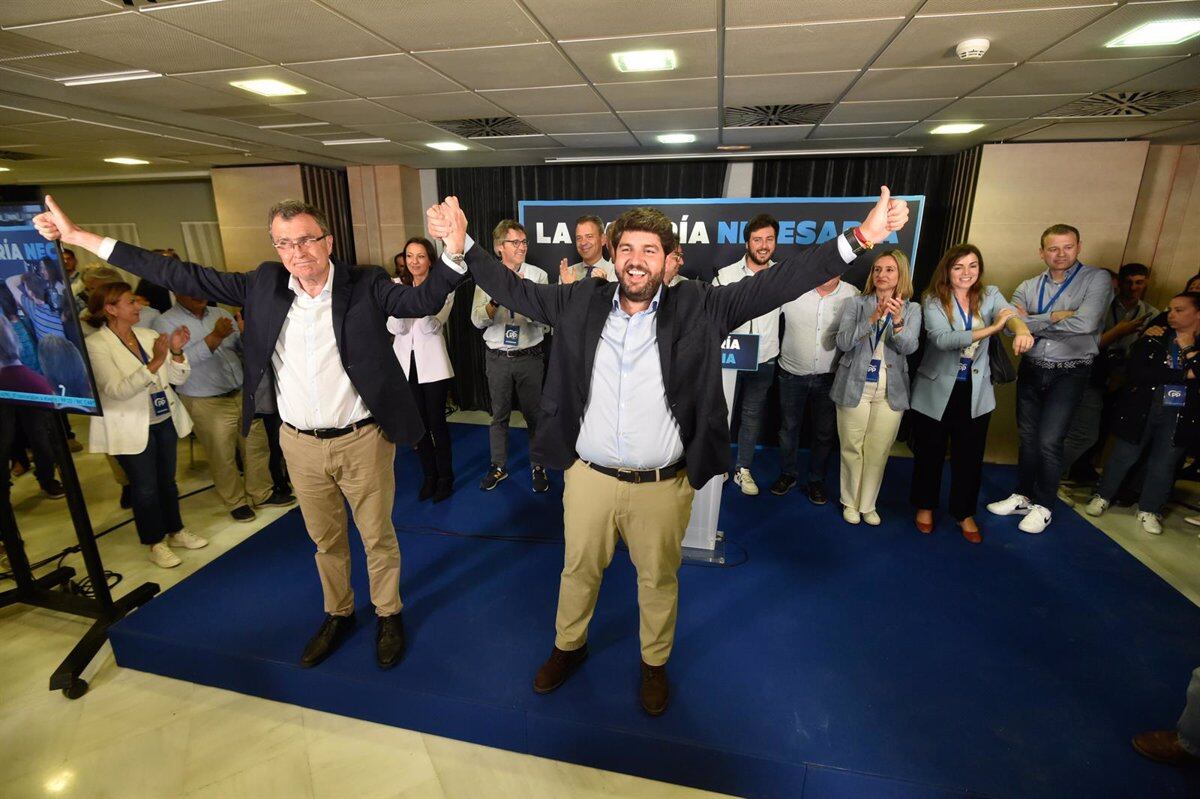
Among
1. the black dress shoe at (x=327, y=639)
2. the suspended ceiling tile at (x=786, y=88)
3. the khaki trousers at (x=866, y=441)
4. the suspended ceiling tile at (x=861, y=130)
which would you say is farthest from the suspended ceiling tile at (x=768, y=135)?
the black dress shoe at (x=327, y=639)

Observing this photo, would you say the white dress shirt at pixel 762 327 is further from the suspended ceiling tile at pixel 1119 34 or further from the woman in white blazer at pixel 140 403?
the woman in white blazer at pixel 140 403

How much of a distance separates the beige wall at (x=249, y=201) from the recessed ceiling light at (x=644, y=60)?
4760mm

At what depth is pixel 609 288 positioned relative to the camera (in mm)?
1926

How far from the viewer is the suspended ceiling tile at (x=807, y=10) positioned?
2.04m

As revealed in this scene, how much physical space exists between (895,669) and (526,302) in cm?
209

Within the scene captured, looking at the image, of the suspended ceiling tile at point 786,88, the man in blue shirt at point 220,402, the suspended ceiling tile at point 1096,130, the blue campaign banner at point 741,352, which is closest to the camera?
the blue campaign banner at point 741,352

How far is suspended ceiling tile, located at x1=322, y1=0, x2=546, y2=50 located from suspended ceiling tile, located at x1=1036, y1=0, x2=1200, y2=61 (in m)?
2.23

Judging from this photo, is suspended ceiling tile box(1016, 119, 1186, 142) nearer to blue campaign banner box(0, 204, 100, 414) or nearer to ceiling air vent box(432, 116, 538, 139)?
ceiling air vent box(432, 116, 538, 139)

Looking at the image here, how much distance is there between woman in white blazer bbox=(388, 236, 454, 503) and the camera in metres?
3.54

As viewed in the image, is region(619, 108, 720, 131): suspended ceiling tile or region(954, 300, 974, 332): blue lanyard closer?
region(954, 300, 974, 332): blue lanyard

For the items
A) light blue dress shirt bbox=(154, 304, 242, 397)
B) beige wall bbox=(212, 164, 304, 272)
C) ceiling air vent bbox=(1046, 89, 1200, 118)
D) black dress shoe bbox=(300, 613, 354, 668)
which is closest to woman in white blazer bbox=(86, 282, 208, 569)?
light blue dress shirt bbox=(154, 304, 242, 397)

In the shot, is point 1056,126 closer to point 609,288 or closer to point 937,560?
point 937,560

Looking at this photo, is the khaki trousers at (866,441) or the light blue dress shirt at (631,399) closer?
the light blue dress shirt at (631,399)

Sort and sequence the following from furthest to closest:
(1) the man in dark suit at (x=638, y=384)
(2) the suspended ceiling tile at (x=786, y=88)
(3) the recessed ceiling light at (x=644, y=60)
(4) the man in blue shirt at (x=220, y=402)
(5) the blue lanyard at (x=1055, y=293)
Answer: (5) the blue lanyard at (x=1055, y=293)
(4) the man in blue shirt at (x=220, y=402)
(2) the suspended ceiling tile at (x=786, y=88)
(3) the recessed ceiling light at (x=644, y=60)
(1) the man in dark suit at (x=638, y=384)
